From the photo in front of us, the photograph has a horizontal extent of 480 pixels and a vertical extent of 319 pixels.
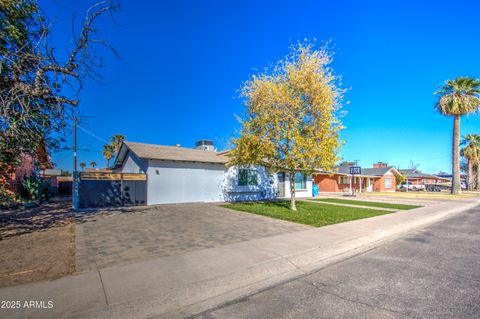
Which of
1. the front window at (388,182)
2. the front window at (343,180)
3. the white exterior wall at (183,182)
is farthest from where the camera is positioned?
the front window at (388,182)

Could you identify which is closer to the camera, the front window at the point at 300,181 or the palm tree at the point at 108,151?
the front window at the point at 300,181

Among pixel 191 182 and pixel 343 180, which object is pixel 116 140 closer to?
pixel 191 182

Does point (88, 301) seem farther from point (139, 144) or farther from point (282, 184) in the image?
point (282, 184)

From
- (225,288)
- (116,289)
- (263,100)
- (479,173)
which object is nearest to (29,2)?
(116,289)

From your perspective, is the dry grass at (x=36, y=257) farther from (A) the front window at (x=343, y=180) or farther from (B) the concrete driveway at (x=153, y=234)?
(A) the front window at (x=343, y=180)

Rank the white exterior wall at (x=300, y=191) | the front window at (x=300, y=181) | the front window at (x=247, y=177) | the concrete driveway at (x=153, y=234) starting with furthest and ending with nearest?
the front window at (x=300, y=181)
the white exterior wall at (x=300, y=191)
the front window at (x=247, y=177)
the concrete driveway at (x=153, y=234)

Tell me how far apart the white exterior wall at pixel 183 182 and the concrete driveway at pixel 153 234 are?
4431 mm

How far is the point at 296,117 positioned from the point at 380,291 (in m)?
9.40

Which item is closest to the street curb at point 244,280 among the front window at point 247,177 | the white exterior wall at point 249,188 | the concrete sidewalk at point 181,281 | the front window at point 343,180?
the concrete sidewalk at point 181,281

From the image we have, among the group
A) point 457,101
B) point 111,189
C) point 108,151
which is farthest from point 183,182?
point 457,101

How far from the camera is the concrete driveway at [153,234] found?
5.71 meters

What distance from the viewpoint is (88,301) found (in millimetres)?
3529

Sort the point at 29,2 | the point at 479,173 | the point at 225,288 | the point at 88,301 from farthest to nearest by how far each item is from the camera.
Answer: the point at 479,173, the point at 29,2, the point at 225,288, the point at 88,301

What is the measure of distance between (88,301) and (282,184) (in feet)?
66.4
